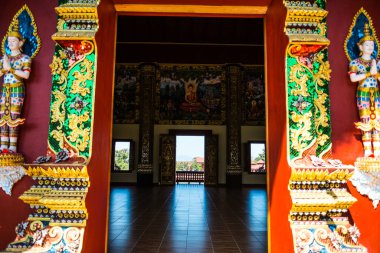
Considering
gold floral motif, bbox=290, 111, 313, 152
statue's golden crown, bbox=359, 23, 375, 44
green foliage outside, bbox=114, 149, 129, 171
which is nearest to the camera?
gold floral motif, bbox=290, 111, 313, 152

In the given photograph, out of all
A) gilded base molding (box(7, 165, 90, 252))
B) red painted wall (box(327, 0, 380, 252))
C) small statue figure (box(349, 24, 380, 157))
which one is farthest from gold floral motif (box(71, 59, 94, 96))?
small statue figure (box(349, 24, 380, 157))

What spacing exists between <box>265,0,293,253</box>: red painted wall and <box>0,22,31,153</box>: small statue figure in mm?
2237

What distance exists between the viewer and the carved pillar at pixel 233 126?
1198 centimetres

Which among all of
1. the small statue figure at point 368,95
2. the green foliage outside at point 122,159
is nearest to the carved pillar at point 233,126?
the green foliage outside at point 122,159

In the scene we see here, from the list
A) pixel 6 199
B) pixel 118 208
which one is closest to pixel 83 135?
pixel 6 199

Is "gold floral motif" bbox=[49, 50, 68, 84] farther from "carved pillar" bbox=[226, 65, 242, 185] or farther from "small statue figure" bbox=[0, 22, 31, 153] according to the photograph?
"carved pillar" bbox=[226, 65, 242, 185]

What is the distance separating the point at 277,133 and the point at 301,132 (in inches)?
10.0

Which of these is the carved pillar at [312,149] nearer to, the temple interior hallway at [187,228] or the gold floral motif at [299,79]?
the gold floral motif at [299,79]

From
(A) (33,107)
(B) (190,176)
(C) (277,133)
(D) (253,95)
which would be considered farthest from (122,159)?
(C) (277,133)

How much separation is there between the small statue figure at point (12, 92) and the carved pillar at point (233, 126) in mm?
9998

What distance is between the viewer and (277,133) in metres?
2.61

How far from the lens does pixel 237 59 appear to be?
40.5ft

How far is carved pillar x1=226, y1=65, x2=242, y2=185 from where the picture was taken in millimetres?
11984

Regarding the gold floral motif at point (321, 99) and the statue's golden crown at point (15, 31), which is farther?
the statue's golden crown at point (15, 31)
